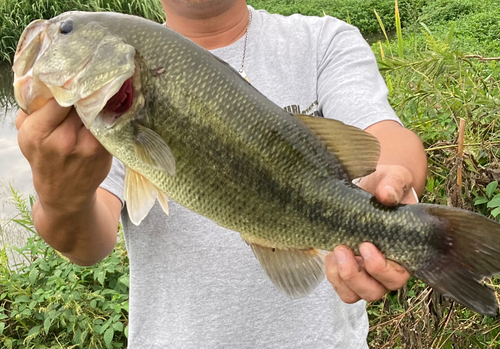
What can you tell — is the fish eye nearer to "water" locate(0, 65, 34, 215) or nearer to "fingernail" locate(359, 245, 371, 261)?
"fingernail" locate(359, 245, 371, 261)

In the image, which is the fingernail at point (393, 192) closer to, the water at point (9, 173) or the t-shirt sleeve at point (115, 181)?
the t-shirt sleeve at point (115, 181)

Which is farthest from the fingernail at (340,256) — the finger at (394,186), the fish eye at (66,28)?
the fish eye at (66,28)

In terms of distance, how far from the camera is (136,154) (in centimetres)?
133

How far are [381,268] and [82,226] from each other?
2.95 ft

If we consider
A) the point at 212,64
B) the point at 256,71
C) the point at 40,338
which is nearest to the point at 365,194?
the point at 212,64

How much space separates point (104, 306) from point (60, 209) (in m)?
1.90

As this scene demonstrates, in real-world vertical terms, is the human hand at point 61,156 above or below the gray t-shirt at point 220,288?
above

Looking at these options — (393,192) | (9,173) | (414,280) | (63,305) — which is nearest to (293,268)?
(393,192)

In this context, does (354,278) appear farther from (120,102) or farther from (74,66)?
(74,66)

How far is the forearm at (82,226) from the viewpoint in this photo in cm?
147

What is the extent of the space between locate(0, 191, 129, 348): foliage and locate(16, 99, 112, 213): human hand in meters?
1.74

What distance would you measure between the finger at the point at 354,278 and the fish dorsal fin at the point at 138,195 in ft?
1.81

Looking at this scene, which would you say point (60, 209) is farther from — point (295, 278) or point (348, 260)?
point (348, 260)

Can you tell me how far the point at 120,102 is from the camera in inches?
52.2
